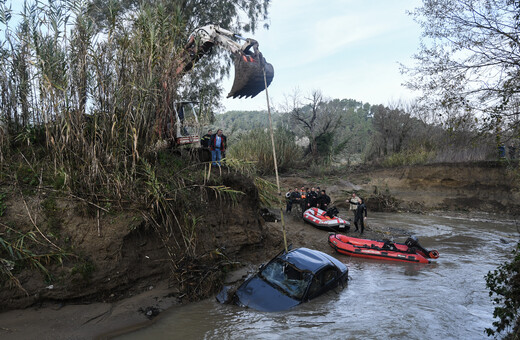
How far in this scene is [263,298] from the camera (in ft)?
23.3

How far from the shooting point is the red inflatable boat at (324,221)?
1432cm

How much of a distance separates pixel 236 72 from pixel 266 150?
54.0ft

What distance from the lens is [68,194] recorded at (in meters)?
7.14

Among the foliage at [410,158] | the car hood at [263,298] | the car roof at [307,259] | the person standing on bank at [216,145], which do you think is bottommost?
the car hood at [263,298]

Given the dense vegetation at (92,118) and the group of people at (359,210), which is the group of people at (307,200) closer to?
the group of people at (359,210)

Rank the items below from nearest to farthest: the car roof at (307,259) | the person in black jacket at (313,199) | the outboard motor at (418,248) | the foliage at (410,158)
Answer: the car roof at (307,259)
the outboard motor at (418,248)
the person in black jacket at (313,199)
the foliage at (410,158)

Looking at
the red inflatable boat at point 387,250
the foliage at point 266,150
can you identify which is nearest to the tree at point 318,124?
the foliage at point 266,150

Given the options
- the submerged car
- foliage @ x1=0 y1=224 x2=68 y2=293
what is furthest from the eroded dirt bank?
the submerged car

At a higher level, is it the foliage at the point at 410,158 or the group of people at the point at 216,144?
the group of people at the point at 216,144

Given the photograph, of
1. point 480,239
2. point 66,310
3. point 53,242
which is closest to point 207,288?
point 66,310

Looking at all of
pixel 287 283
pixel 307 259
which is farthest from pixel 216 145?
pixel 287 283

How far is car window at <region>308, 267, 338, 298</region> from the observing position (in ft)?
24.0

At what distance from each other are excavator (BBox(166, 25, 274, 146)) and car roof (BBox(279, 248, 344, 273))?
3.63 metres

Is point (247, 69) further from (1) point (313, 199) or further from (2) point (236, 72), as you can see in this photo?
(1) point (313, 199)
